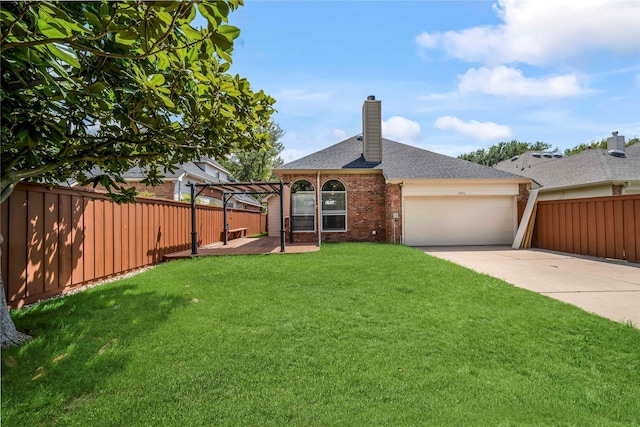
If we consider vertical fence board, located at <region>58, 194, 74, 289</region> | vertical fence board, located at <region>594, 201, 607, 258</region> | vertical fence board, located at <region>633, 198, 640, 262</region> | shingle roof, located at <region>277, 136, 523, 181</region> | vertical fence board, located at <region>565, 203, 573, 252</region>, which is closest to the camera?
vertical fence board, located at <region>58, 194, 74, 289</region>

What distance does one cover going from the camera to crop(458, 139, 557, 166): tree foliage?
1524 inches

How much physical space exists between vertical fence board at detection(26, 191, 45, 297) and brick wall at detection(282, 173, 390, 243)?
862cm

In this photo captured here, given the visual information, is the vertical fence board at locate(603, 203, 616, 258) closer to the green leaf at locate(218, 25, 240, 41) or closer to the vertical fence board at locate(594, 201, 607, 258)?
the vertical fence board at locate(594, 201, 607, 258)

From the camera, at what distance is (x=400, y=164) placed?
44.0 feet

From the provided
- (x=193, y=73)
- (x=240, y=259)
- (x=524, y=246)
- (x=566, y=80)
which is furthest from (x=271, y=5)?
(x=524, y=246)

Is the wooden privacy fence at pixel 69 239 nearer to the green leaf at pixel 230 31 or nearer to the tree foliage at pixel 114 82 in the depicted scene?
the tree foliage at pixel 114 82

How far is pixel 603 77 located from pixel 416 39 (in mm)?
5859

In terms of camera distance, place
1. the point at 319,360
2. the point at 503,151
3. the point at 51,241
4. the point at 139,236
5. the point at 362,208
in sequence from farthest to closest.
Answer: the point at 503,151 < the point at 362,208 < the point at 139,236 < the point at 51,241 < the point at 319,360

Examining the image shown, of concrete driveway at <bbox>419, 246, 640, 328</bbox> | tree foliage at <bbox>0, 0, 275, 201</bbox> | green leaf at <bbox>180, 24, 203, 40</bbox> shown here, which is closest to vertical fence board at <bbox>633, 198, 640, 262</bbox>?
concrete driveway at <bbox>419, 246, 640, 328</bbox>

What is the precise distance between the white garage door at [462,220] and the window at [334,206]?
9.55ft

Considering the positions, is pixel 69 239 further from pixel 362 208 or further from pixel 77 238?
pixel 362 208

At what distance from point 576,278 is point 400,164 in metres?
8.19

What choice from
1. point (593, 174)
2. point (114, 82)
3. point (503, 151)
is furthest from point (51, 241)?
point (503, 151)

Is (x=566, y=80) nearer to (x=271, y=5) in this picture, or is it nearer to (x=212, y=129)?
(x=271, y=5)
